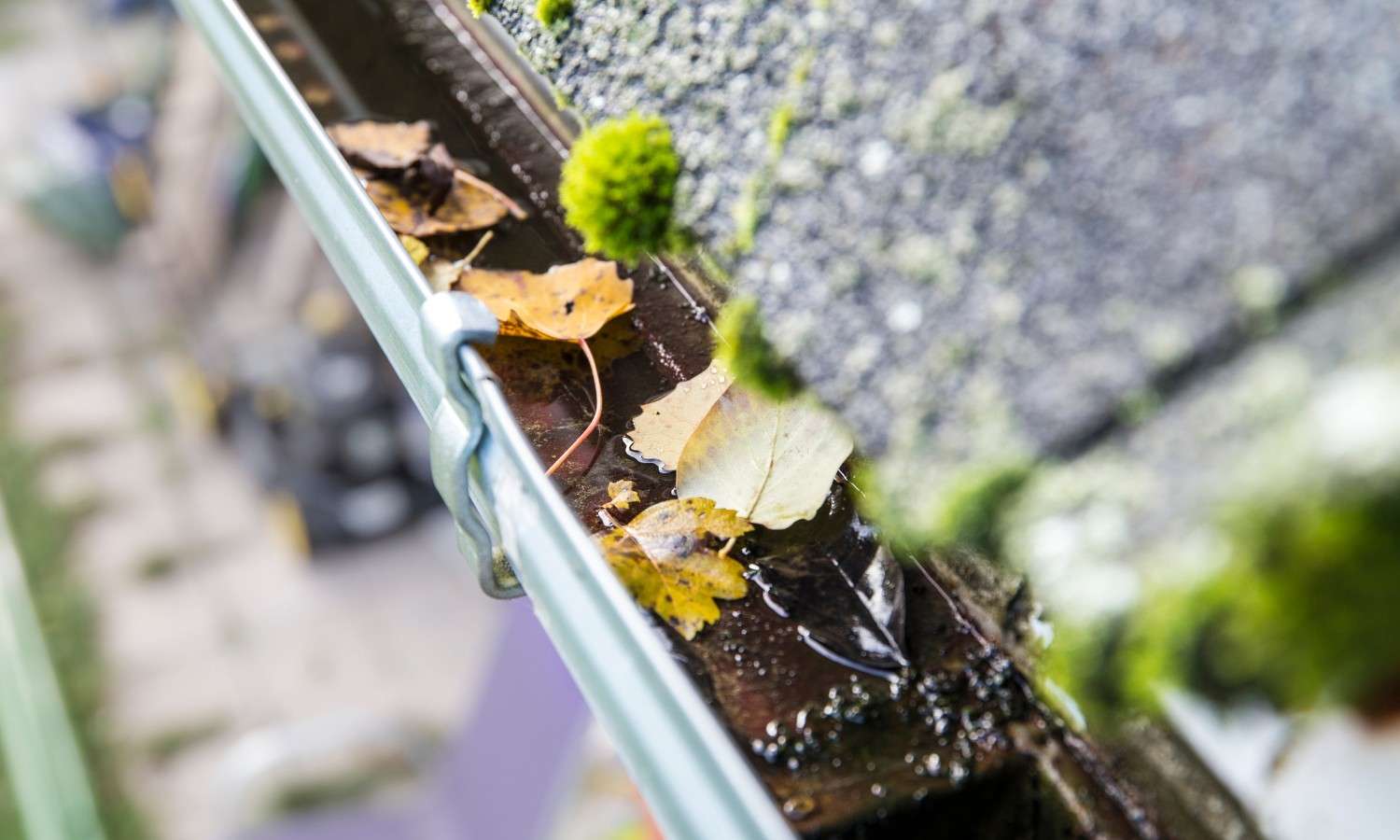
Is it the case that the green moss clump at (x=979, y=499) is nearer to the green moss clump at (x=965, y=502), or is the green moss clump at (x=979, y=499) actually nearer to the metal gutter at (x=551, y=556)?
the green moss clump at (x=965, y=502)

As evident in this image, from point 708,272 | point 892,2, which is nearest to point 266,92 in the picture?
point 708,272

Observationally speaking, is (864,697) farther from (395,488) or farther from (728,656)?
(395,488)

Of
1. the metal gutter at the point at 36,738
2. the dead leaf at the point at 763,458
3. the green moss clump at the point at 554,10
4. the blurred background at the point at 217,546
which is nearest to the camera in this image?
the green moss clump at the point at 554,10

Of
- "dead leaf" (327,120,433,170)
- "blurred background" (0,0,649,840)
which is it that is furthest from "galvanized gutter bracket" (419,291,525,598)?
"blurred background" (0,0,649,840)

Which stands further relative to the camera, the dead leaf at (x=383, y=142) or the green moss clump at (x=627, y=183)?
the dead leaf at (x=383, y=142)

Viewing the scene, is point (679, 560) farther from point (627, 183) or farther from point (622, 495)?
point (627, 183)

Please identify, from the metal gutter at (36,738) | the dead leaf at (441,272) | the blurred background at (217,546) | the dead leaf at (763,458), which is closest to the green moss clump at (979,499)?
the dead leaf at (763,458)

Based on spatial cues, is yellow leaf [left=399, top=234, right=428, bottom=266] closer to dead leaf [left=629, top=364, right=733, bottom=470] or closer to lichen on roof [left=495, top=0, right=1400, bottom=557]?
dead leaf [left=629, top=364, right=733, bottom=470]

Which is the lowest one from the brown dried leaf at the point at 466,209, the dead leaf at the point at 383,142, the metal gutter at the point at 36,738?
the metal gutter at the point at 36,738

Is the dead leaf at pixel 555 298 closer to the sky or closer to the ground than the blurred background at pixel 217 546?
closer to the sky
